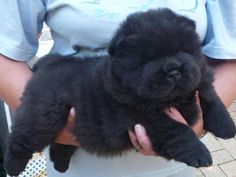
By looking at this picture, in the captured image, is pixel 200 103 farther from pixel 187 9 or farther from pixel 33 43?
pixel 33 43

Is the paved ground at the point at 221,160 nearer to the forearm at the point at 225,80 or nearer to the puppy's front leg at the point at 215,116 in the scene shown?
the forearm at the point at 225,80

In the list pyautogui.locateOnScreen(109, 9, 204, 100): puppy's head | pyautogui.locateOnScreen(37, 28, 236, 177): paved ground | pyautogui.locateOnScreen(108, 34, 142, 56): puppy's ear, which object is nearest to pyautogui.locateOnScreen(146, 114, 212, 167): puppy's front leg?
pyautogui.locateOnScreen(109, 9, 204, 100): puppy's head

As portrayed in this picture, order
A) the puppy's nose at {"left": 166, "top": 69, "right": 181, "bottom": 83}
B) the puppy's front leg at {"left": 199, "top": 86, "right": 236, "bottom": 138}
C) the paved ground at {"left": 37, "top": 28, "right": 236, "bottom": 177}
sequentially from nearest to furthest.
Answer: the puppy's nose at {"left": 166, "top": 69, "right": 181, "bottom": 83} → the puppy's front leg at {"left": 199, "top": 86, "right": 236, "bottom": 138} → the paved ground at {"left": 37, "top": 28, "right": 236, "bottom": 177}

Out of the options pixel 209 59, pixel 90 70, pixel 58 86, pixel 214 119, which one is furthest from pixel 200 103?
pixel 58 86

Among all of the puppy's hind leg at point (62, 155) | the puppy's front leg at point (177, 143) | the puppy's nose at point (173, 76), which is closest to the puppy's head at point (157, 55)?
the puppy's nose at point (173, 76)

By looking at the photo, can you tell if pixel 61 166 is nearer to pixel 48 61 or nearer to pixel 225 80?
pixel 48 61

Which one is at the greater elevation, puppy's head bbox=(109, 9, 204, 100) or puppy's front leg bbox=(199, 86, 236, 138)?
puppy's head bbox=(109, 9, 204, 100)

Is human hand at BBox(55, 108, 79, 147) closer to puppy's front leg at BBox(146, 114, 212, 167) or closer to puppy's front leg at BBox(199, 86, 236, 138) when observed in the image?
puppy's front leg at BBox(146, 114, 212, 167)

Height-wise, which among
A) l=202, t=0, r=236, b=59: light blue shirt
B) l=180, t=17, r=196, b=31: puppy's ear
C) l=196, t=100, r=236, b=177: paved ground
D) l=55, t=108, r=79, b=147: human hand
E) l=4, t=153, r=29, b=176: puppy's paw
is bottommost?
l=196, t=100, r=236, b=177: paved ground
